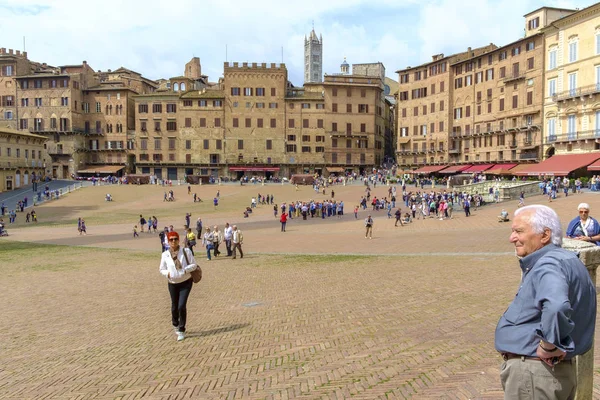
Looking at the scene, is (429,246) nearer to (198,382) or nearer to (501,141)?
(198,382)

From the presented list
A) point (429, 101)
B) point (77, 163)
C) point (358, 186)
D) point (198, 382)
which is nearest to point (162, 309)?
point (198, 382)

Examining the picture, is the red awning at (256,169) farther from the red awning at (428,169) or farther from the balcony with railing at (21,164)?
the balcony with railing at (21,164)

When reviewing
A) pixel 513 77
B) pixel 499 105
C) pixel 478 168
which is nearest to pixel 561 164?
pixel 478 168

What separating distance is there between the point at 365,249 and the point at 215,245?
20.3 feet

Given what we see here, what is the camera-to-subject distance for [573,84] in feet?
152

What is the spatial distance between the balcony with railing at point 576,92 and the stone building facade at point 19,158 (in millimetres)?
62631

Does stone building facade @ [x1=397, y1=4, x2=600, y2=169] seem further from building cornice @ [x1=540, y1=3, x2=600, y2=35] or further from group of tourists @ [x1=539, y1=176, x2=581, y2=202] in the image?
group of tourists @ [x1=539, y1=176, x2=581, y2=202]

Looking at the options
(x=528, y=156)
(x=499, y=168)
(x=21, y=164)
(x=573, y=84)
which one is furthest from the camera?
(x=21, y=164)

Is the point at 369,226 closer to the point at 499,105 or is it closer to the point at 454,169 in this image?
the point at 454,169

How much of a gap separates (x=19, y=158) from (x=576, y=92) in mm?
65603

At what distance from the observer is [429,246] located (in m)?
19.4

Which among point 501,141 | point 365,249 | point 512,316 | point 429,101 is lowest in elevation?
point 365,249

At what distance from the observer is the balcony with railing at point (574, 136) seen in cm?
4331

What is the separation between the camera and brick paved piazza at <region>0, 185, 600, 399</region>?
17.6 feet
